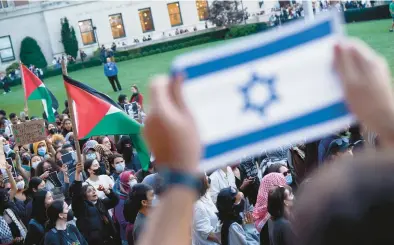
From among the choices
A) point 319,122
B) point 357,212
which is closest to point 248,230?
point 319,122

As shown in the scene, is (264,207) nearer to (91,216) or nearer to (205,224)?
(205,224)

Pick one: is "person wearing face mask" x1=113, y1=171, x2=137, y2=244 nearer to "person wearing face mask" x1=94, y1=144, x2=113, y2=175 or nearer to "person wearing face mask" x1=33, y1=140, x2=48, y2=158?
"person wearing face mask" x1=94, y1=144, x2=113, y2=175

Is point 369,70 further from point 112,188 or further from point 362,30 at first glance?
point 362,30

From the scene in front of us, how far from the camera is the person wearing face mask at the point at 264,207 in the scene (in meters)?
4.73

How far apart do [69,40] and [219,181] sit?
118 ft

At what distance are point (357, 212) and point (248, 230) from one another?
4043mm

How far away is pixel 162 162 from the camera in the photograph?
1.09 metres

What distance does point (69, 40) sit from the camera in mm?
40188

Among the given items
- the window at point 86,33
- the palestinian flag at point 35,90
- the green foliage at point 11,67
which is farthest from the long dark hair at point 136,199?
the window at point 86,33

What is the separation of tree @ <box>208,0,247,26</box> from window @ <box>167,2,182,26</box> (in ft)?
17.3

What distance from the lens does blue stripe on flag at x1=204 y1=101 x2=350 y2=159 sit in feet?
6.42

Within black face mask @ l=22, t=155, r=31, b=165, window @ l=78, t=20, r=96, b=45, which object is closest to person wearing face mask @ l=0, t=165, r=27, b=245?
black face mask @ l=22, t=155, r=31, b=165

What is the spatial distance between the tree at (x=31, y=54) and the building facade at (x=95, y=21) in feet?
2.15

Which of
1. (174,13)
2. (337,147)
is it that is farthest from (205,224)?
(174,13)
